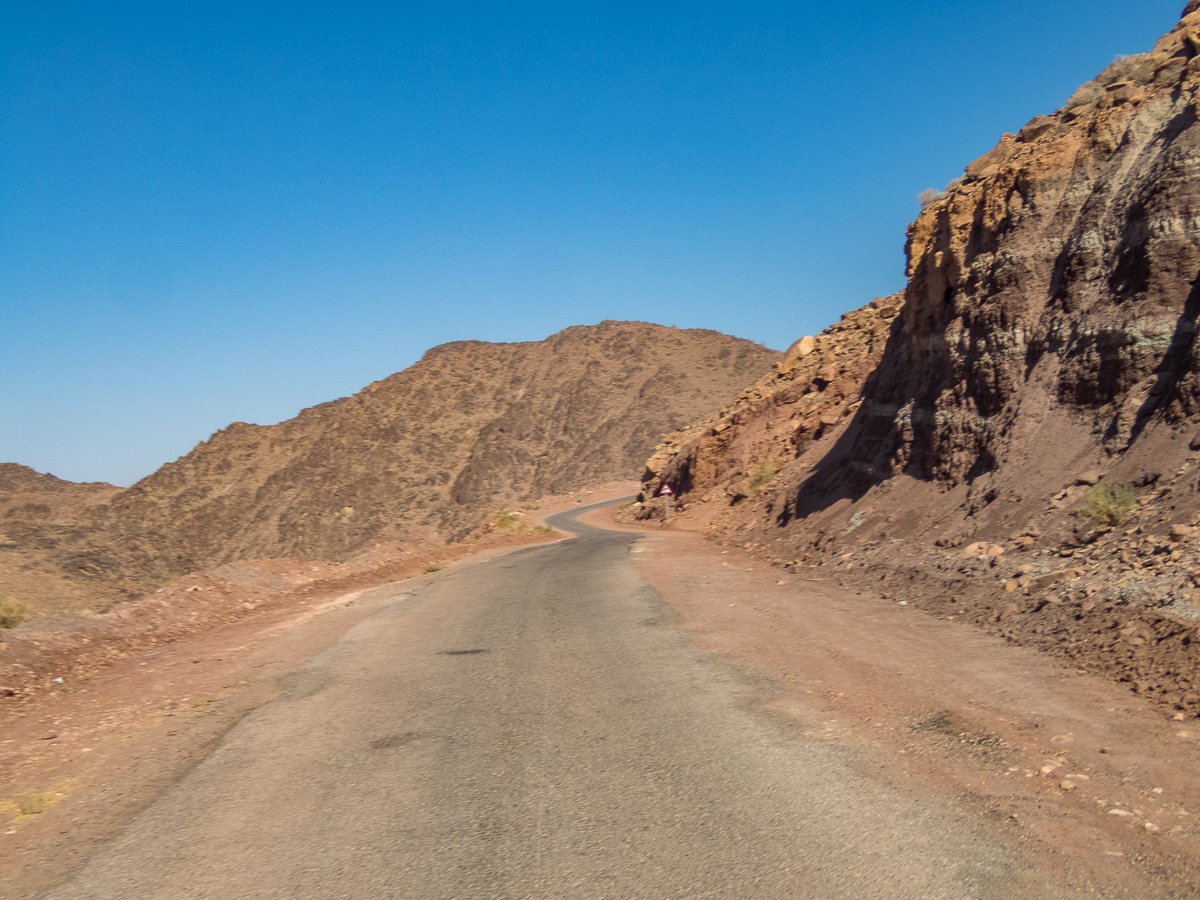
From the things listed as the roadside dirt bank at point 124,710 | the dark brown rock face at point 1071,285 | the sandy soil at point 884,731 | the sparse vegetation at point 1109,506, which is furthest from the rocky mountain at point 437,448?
the sparse vegetation at point 1109,506

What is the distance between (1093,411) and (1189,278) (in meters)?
2.10

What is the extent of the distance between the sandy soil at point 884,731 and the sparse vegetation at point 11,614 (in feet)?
13.8

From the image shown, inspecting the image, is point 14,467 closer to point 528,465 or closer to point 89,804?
point 528,465

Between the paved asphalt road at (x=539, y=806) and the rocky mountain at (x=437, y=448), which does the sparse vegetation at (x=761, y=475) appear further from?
the rocky mountain at (x=437, y=448)

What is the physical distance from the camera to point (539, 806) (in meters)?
4.71

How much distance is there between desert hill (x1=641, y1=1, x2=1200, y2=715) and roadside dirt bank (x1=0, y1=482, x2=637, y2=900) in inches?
300

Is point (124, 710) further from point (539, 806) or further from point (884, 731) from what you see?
point (884, 731)

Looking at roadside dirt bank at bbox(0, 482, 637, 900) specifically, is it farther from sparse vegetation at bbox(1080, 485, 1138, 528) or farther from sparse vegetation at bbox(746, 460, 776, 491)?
sparse vegetation at bbox(746, 460, 776, 491)

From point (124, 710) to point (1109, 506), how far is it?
35.6 feet

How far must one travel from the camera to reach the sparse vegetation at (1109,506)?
876 centimetres

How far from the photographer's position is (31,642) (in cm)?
973

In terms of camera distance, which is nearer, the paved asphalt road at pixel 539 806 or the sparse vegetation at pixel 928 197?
the paved asphalt road at pixel 539 806

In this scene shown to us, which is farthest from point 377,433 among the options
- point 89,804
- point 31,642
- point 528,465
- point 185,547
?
point 89,804

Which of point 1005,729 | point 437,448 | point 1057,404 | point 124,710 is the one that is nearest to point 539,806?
point 1005,729
